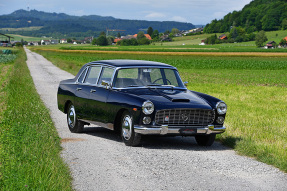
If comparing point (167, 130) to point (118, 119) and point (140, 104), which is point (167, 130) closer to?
point (140, 104)

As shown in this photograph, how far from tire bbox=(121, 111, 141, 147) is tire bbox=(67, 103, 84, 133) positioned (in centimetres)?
179

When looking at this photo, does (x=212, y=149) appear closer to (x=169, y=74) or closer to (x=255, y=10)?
(x=169, y=74)

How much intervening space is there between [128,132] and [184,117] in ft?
3.41

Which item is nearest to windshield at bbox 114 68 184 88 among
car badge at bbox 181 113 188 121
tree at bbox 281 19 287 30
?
car badge at bbox 181 113 188 121

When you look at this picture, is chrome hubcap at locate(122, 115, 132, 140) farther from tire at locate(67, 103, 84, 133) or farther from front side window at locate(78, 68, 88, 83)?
front side window at locate(78, 68, 88, 83)

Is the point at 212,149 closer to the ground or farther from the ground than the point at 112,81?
closer to the ground

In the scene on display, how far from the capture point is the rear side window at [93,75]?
31.3 ft

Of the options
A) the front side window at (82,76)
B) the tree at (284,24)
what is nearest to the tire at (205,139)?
the front side window at (82,76)

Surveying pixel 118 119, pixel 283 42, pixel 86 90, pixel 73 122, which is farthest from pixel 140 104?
pixel 283 42

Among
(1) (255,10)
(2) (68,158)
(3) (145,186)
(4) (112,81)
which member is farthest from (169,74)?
(1) (255,10)

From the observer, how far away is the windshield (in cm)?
882

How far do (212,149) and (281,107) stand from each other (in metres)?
7.46

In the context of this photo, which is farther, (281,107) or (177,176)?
(281,107)

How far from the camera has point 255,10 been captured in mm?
188125
